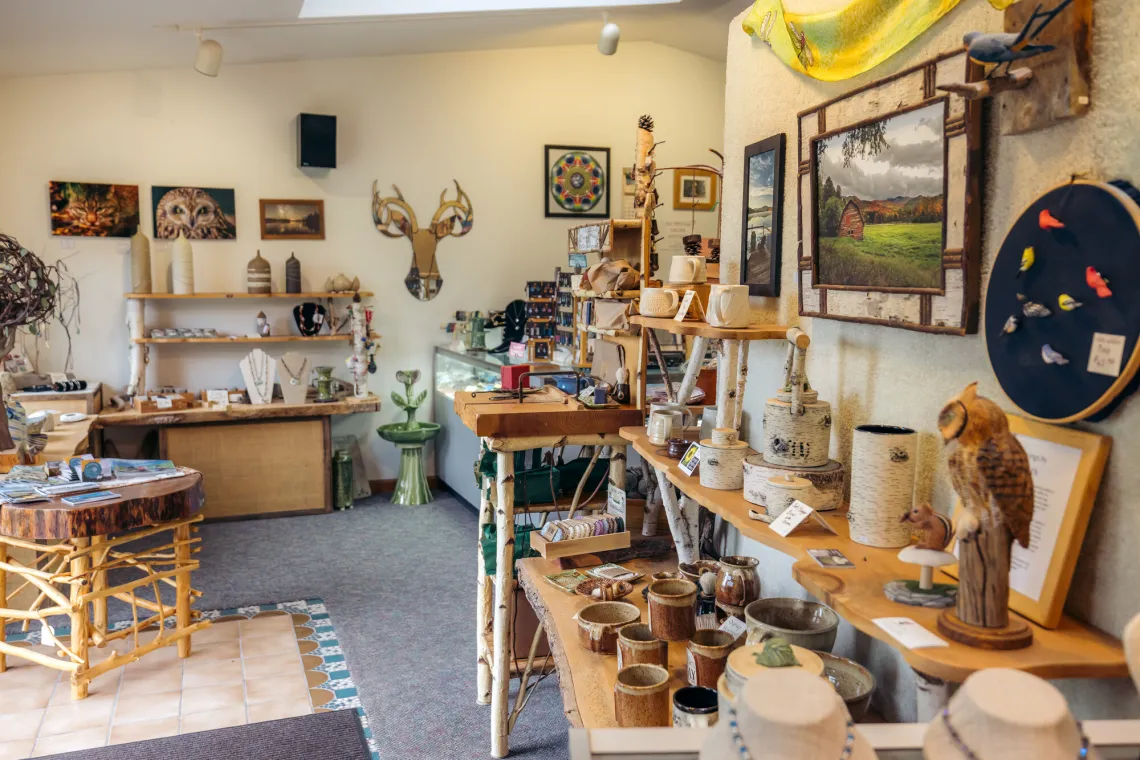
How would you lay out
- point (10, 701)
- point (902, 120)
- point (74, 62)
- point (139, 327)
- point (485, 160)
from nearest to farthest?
1. point (902, 120)
2. point (10, 701)
3. point (74, 62)
4. point (139, 327)
5. point (485, 160)

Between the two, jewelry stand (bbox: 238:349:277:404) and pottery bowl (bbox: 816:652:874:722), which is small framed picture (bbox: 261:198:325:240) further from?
pottery bowl (bbox: 816:652:874:722)

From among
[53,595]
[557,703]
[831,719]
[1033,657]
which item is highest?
[831,719]

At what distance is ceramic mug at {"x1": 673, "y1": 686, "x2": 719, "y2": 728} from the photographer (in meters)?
1.64

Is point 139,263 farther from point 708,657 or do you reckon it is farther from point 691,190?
point 708,657

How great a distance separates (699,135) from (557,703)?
16.0 feet

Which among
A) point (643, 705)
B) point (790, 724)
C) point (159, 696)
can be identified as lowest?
point (159, 696)

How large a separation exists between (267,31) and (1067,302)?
191 inches

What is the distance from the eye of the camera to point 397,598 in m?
4.29

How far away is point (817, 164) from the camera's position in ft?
6.54

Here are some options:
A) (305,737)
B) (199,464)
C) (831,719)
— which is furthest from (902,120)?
(199,464)

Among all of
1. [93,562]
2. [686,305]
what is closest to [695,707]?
[686,305]

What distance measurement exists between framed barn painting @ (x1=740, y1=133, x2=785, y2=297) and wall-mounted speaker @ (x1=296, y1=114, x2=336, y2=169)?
4189 mm

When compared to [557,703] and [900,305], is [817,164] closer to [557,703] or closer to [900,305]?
[900,305]

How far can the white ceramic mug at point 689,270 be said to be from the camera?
2.51 m
